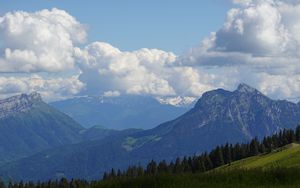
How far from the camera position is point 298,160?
110188 mm

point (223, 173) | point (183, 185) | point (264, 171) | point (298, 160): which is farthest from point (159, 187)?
point (298, 160)

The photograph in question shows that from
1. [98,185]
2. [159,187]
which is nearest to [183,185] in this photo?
[159,187]

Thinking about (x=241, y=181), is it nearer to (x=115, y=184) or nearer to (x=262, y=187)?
(x=262, y=187)

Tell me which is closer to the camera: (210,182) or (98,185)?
(210,182)

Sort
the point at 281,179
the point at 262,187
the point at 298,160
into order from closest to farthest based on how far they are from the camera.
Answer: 1. the point at 262,187
2. the point at 281,179
3. the point at 298,160

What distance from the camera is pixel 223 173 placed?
2172 cm

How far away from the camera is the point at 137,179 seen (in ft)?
70.8

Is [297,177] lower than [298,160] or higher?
lower

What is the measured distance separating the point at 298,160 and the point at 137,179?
93929 millimetres

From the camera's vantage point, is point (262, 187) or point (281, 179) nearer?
point (262, 187)

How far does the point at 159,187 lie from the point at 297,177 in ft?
17.6

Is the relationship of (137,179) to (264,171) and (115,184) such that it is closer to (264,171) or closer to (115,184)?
(115,184)

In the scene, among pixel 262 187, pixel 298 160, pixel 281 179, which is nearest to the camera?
pixel 262 187

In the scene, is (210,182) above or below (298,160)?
below
